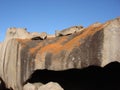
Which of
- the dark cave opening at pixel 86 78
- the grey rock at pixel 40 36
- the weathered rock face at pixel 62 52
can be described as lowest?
the dark cave opening at pixel 86 78

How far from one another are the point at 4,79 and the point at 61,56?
5.03 metres

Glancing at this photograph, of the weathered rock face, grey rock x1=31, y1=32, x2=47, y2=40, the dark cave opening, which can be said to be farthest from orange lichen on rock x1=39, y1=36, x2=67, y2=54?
grey rock x1=31, y1=32, x2=47, y2=40

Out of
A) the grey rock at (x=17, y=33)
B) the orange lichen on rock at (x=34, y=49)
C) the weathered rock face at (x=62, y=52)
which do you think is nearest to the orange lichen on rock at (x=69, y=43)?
the weathered rock face at (x=62, y=52)

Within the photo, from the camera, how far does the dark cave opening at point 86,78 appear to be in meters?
11.7

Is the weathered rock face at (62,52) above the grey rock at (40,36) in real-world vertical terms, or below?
below

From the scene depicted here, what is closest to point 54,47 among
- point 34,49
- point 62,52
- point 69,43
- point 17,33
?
point 62,52

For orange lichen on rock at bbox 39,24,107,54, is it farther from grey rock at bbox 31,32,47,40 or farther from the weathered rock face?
grey rock at bbox 31,32,47,40

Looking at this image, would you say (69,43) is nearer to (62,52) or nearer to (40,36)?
(62,52)

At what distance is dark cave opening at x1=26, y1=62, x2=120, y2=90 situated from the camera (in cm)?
1173

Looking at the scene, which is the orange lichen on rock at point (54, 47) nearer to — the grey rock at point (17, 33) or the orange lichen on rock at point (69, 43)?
the orange lichen on rock at point (69, 43)

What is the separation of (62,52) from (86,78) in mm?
2807

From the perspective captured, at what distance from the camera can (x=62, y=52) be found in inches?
414

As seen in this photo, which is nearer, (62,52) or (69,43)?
(62,52)

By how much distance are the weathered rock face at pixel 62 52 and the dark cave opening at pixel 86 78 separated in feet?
2.78
